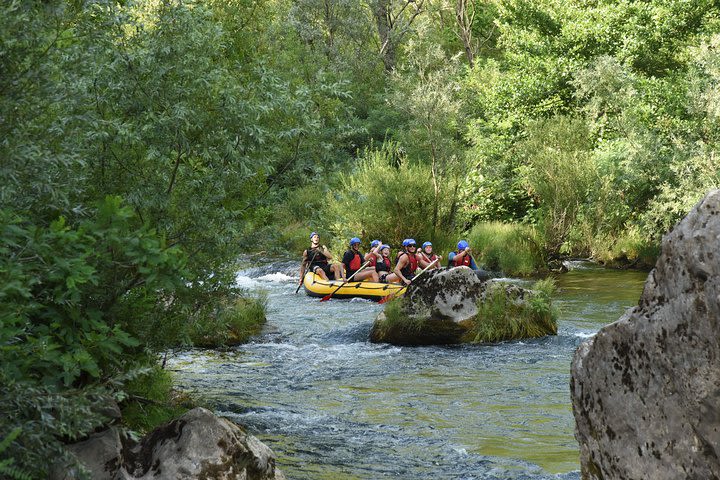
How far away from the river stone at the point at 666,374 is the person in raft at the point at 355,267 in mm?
13194

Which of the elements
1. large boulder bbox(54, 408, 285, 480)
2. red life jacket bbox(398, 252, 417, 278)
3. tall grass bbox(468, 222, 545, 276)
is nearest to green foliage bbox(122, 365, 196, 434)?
A: large boulder bbox(54, 408, 285, 480)

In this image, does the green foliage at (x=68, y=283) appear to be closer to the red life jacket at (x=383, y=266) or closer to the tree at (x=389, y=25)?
the red life jacket at (x=383, y=266)

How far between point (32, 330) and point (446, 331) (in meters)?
8.34

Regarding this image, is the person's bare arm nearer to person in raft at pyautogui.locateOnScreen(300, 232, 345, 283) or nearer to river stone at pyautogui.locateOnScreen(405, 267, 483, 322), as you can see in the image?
person in raft at pyautogui.locateOnScreen(300, 232, 345, 283)

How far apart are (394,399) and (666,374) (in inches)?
214

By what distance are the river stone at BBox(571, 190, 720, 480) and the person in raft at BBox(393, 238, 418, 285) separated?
12.6m

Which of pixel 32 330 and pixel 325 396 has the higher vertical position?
pixel 32 330

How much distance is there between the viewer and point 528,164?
2550cm

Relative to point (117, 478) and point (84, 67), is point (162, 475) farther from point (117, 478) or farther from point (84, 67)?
point (84, 67)

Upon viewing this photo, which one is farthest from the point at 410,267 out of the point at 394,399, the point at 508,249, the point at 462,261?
the point at 394,399

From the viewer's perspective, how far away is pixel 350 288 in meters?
17.2

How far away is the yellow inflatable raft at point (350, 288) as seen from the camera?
16.6 m

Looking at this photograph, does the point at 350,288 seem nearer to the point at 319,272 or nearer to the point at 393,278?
the point at 393,278

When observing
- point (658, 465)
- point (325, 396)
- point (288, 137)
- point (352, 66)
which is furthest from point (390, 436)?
point (352, 66)
